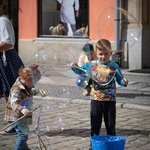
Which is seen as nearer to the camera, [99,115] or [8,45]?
[99,115]

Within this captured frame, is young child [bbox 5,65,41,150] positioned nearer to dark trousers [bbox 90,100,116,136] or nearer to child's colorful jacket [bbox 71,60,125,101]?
child's colorful jacket [bbox 71,60,125,101]

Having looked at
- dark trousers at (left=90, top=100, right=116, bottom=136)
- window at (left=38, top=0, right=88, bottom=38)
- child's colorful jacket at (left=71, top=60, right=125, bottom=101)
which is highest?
window at (left=38, top=0, right=88, bottom=38)

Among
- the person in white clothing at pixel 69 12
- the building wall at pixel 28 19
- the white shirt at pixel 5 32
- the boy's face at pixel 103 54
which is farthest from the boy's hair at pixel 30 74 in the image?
the building wall at pixel 28 19

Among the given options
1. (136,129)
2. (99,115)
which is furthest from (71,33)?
(99,115)

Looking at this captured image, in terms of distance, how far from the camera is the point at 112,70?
577 centimetres

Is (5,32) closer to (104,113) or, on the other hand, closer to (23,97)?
(23,97)

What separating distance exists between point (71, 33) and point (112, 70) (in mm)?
9411

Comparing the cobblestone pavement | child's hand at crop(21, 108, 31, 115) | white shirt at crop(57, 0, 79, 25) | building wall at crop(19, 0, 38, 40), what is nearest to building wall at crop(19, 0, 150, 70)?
building wall at crop(19, 0, 38, 40)

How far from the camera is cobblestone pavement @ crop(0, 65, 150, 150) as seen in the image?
252 inches

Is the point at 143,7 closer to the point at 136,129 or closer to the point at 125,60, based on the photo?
the point at 125,60

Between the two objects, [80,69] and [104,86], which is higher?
[80,69]

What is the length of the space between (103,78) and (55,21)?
9811 mm

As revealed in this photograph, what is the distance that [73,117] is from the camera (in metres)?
8.06

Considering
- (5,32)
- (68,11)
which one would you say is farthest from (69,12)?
(5,32)
